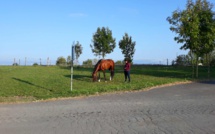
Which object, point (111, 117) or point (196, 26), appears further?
point (196, 26)

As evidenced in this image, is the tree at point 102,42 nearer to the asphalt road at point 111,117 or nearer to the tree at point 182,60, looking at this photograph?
the tree at point 182,60

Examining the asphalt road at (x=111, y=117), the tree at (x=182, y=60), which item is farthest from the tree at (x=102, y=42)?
the asphalt road at (x=111, y=117)

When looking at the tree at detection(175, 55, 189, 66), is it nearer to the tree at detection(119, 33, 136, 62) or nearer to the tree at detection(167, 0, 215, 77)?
the tree at detection(119, 33, 136, 62)

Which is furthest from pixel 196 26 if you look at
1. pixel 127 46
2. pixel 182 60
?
pixel 127 46

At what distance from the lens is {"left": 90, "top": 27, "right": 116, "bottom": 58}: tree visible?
5697 cm

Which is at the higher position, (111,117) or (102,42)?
(102,42)

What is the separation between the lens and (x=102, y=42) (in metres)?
57.1

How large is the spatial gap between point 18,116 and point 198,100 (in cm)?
770

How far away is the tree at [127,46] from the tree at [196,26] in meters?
32.2

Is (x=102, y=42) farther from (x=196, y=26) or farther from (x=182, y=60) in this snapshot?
(x=196, y=26)

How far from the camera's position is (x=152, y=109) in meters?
12.4

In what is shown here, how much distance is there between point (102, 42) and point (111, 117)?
46.5 metres

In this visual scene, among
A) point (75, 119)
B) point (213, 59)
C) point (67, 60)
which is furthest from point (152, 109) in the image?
point (67, 60)

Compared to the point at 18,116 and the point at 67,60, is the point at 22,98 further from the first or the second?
the point at 67,60
